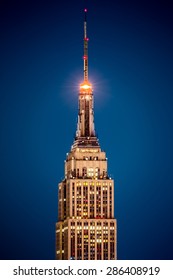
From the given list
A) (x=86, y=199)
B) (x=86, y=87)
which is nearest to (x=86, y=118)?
(x=86, y=87)

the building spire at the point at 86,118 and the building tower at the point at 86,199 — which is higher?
the building spire at the point at 86,118

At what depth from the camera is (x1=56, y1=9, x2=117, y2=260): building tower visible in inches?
3046

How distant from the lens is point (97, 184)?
79.4 meters

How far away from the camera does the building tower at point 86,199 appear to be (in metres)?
77.4

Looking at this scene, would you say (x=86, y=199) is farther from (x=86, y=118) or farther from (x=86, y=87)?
(x=86, y=87)

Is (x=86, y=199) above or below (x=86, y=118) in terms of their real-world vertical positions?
below

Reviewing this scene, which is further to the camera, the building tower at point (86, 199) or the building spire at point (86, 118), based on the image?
the building spire at point (86, 118)

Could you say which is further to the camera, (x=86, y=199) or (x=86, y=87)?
(x=86, y=87)

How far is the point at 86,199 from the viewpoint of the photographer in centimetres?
7888

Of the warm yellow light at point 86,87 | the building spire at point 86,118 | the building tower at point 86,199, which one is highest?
the warm yellow light at point 86,87

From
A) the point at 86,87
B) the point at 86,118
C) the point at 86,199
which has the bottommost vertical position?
the point at 86,199
